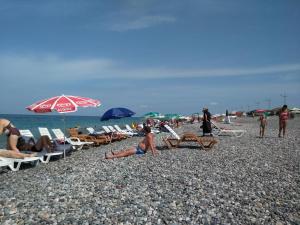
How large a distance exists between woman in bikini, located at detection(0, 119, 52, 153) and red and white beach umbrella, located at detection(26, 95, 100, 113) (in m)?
1.01

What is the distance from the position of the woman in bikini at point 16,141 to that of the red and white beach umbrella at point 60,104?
101cm

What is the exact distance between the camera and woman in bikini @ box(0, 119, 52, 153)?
11.4 m

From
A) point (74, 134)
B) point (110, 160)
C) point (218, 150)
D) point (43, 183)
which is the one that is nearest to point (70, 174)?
point (43, 183)

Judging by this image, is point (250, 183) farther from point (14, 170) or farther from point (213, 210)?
point (14, 170)

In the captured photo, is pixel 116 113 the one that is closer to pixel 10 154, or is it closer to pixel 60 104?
pixel 60 104

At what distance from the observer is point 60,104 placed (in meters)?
12.4

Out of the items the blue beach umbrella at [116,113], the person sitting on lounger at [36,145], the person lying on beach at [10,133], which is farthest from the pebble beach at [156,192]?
the blue beach umbrella at [116,113]

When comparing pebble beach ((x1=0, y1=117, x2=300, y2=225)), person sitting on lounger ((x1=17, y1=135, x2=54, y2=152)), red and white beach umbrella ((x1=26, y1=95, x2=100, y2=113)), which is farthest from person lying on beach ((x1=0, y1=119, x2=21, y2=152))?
red and white beach umbrella ((x1=26, y1=95, x2=100, y2=113))

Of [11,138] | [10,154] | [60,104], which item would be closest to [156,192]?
[10,154]

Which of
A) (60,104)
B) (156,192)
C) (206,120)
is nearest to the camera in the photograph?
(156,192)

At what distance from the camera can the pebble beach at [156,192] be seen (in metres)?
5.86

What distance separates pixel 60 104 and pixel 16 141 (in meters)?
1.84

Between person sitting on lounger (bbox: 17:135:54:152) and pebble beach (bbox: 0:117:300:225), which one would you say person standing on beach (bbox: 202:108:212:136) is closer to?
pebble beach (bbox: 0:117:300:225)

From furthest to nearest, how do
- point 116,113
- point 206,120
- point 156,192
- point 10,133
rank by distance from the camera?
point 116,113, point 206,120, point 10,133, point 156,192
